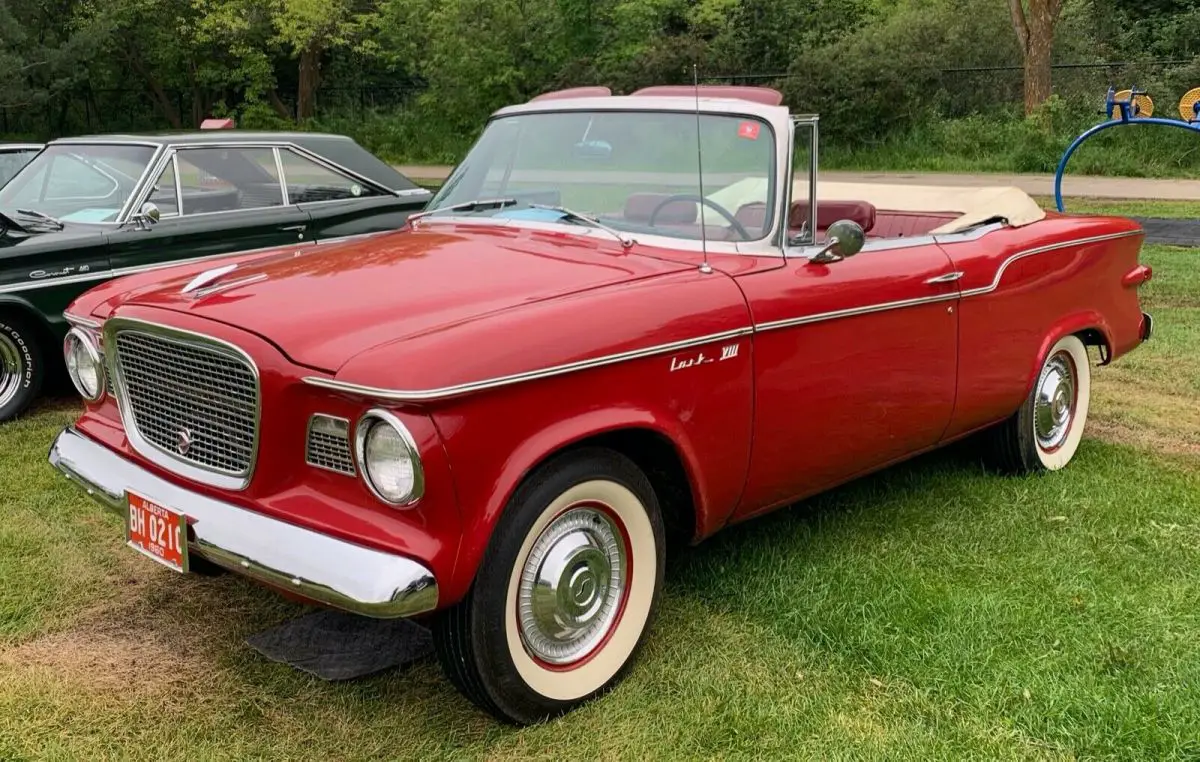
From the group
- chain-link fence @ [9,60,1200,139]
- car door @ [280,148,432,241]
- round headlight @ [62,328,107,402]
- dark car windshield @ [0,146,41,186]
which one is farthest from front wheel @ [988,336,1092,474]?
chain-link fence @ [9,60,1200,139]

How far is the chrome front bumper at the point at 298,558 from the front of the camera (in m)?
2.44

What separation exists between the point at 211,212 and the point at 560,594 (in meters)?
4.62

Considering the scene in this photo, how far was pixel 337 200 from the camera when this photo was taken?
280 inches

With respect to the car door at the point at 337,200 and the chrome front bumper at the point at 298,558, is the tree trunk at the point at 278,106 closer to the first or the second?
the car door at the point at 337,200

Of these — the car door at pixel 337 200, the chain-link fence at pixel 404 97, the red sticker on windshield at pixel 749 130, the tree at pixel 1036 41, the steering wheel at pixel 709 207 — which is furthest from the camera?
the chain-link fence at pixel 404 97

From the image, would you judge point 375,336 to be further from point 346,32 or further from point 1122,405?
point 346,32

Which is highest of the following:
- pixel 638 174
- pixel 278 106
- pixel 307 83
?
pixel 307 83

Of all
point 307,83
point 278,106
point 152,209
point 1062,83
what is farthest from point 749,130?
point 278,106

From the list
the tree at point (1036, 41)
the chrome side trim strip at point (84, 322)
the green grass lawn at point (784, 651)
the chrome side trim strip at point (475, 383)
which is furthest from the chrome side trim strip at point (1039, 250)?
the tree at point (1036, 41)

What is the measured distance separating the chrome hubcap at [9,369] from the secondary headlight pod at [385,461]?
13.6 feet

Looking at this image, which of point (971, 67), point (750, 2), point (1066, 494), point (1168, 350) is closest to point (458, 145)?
point (750, 2)

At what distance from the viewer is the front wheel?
468cm

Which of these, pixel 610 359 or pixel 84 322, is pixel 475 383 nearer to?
pixel 610 359

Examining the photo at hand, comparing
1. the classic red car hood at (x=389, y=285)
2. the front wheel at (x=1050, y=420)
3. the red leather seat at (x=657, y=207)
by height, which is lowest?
the front wheel at (x=1050, y=420)
